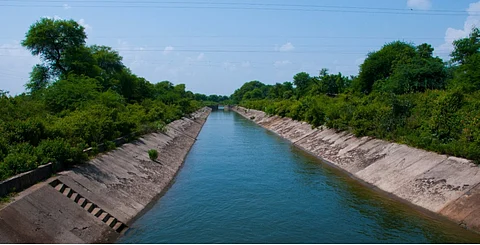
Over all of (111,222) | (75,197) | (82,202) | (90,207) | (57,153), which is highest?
(57,153)

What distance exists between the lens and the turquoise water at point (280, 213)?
1347cm

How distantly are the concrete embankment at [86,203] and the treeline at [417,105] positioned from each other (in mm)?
16086

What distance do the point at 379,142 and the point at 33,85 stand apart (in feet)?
129

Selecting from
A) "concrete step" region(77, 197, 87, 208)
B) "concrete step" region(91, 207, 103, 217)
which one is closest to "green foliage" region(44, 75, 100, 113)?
"concrete step" region(77, 197, 87, 208)

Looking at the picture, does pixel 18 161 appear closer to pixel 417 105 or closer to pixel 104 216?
pixel 104 216

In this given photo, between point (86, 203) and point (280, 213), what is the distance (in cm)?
821

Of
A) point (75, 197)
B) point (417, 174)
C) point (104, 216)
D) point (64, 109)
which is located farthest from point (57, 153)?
point (417, 174)

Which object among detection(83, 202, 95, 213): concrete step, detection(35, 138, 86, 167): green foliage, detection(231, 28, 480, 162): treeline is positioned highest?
detection(231, 28, 480, 162): treeline

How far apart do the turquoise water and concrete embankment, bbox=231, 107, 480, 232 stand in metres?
0.80

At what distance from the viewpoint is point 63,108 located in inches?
1077

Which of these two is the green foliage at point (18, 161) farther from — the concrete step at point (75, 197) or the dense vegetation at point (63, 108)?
the concrete step at point (75, 197)

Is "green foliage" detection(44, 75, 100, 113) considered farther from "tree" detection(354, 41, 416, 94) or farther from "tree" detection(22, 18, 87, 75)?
"tree" detection(354, 41, 416, 94)

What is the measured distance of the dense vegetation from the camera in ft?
51.4

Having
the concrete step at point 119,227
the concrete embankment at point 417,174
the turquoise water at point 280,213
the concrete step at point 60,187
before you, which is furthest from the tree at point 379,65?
the concrete step at point 60,187
